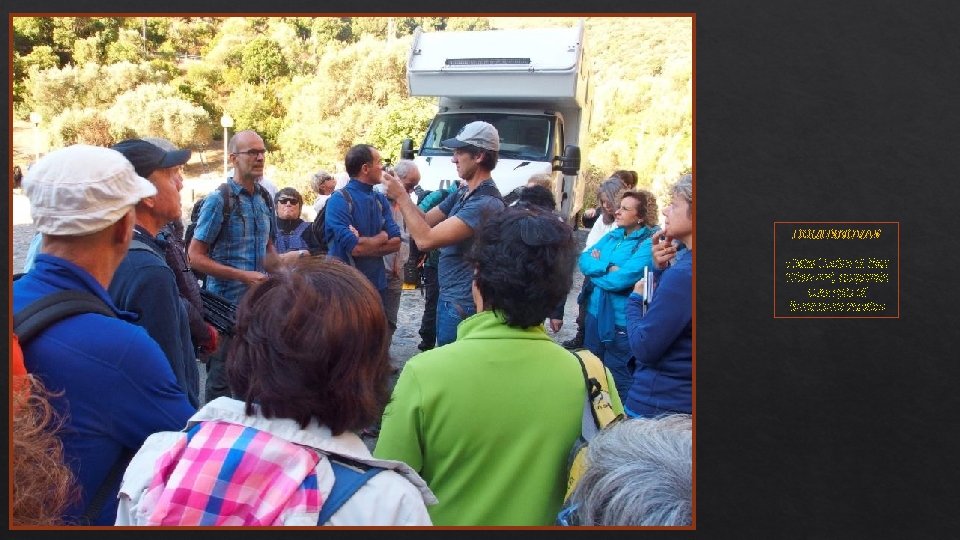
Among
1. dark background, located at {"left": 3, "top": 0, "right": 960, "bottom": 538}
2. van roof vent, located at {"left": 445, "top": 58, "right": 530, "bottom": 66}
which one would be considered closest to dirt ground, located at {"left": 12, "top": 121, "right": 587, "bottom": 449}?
dark background, located at {"left": 3, "top": 0, "right": 960, "bottom": 538}

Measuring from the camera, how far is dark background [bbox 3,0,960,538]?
115 inches

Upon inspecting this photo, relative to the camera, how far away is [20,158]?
9.32 ft

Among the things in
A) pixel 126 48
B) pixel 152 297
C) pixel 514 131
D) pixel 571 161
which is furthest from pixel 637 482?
pixel 514 131

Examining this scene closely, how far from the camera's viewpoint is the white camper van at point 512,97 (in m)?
6.74

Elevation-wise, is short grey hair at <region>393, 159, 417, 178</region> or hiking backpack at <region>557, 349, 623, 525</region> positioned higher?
short grey hair at <region>393, 159, 417, 178</region>

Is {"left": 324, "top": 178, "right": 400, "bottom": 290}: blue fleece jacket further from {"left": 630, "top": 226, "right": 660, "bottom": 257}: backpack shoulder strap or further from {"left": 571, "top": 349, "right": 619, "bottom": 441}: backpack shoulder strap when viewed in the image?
{"left": 571, "top": 349, "right": 619, "bottom": 441}: backpack shoulder strap

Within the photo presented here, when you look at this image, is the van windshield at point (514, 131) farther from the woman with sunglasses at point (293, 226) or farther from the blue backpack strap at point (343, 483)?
the blue backpack strap at point (343, 483)

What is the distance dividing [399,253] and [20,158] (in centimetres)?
213

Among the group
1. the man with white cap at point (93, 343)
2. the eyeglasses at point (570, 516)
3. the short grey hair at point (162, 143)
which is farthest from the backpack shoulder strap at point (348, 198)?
the eyeglasses at point (570, 516)

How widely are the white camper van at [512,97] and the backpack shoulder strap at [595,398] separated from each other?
443cm

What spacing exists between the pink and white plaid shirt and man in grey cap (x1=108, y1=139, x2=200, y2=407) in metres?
1.01

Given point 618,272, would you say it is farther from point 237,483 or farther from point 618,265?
point 237,483

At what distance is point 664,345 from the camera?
2588 millimetres

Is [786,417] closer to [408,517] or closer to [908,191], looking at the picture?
[908,191]
